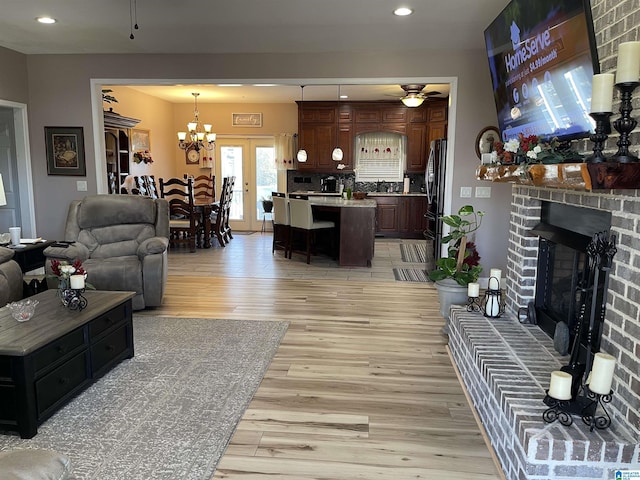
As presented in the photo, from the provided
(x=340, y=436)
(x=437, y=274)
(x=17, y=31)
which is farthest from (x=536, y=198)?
(x=17, y=31)

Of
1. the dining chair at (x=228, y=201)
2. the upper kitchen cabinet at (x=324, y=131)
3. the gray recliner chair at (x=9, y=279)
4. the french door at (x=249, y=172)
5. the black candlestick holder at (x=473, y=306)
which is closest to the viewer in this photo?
the black candlestick holder at (x=473, y=306)

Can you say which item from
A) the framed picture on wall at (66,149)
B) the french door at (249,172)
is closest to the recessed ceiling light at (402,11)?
the framed picture on wall at (66,149)

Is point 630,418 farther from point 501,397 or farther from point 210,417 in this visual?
point 210,417

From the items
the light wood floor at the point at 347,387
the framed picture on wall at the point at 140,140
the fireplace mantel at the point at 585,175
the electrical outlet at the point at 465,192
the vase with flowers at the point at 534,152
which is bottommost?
the light wood floor at the point at 347,387

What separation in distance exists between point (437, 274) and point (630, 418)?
6.84ft

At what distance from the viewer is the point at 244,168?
33.5 ft

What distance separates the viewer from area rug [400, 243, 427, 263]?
7.13m

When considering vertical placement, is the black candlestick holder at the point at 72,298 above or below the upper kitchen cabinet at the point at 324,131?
below

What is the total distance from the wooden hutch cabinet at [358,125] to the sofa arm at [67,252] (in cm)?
584

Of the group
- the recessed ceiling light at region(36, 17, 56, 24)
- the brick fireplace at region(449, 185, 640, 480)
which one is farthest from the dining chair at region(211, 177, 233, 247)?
the brick fireplace at region(449, 185, 640, 480)

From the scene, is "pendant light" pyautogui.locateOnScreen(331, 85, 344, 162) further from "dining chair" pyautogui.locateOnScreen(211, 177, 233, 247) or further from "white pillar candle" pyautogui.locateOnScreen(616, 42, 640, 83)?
"white pillar candle" pyautogui.locateOnScreen(616, 42, 640, 83)

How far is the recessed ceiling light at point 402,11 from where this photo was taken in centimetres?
399

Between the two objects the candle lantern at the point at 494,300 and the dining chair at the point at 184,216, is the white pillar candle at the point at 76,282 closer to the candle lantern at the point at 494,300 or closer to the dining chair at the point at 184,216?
the candle lantern at the point at 494,300

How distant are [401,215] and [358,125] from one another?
2.02 meters
